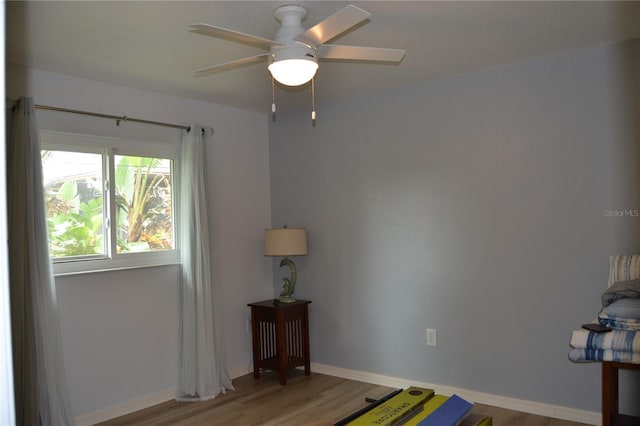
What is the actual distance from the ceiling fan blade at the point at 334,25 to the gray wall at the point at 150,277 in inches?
76.5

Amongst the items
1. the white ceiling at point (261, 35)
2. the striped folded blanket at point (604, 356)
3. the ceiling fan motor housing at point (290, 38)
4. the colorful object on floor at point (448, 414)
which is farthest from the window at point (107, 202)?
the striped folded blanket at point (604, 356)

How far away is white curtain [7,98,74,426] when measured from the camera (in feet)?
9.73

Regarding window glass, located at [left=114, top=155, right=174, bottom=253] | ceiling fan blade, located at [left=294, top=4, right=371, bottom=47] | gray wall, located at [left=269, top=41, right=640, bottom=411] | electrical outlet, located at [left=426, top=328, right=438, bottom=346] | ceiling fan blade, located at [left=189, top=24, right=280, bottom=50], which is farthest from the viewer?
electrical outlet, located at [left=426, top=328, right=438, bottom=346]

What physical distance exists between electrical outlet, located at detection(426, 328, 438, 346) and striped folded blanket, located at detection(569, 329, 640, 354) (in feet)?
5.05

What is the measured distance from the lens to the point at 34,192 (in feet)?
10.2

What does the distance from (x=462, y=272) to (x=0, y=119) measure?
11.1ft

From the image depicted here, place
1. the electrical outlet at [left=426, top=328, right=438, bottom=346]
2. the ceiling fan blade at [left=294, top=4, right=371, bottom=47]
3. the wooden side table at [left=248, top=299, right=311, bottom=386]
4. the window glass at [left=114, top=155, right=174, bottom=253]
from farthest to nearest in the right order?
the wooden side table at [left=248, top=299, right=311, bottom=386]
the electrical outlet at [left=426, top=328, right=438, bottom=346]
the window glass at [left=114, top=155, right=174, bottom=253]
the ceiling fan blade at [left=294, top=4, right=371, bottom=47]

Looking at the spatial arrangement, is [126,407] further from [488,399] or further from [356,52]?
[356,52]

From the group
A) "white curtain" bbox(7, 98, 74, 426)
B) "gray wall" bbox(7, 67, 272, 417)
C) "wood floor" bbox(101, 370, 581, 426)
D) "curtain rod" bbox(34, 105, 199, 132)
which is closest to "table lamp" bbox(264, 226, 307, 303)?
"gray wall" bbox(7, 67, 272, 417)

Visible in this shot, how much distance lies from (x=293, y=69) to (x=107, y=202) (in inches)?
78.6

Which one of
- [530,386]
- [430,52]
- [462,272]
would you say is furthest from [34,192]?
[530,386]

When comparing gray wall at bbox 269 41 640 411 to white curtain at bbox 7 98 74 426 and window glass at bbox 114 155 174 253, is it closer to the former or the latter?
window glass at bbox 114 155 174 253

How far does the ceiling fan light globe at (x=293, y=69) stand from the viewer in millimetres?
2336

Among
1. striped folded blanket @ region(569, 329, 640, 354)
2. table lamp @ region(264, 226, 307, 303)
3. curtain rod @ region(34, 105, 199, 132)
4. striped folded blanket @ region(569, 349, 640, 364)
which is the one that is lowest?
striped folded blanket @ region(569, 349, 640, 364)
